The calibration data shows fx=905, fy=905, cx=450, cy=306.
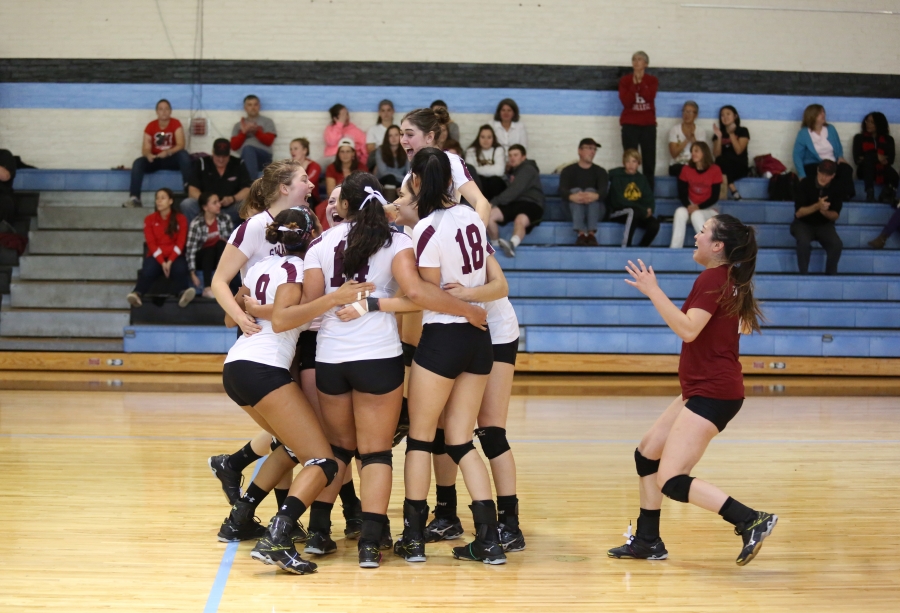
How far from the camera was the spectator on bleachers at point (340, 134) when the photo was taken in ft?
36.8

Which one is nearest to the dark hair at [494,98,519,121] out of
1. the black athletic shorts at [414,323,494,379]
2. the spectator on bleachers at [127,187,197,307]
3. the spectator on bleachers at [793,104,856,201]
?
the spectator on bleachers at [793,104,856,201]

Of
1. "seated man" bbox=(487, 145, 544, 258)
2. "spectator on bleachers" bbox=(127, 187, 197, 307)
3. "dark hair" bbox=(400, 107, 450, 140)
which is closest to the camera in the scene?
"dark hair" bbox=(400, 107, 450, 140)

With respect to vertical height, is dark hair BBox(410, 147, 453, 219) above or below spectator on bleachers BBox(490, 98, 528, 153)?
below

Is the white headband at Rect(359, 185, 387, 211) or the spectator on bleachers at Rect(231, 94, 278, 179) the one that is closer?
the white headband at Rect(359, 185, 387, 211)

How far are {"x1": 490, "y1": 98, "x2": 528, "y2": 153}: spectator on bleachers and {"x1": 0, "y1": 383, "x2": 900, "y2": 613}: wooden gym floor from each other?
5.04m

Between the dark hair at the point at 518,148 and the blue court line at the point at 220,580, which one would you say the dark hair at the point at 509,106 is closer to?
the dark hair at the point at 518,148

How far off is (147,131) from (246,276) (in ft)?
26.3

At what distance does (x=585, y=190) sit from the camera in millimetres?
10773

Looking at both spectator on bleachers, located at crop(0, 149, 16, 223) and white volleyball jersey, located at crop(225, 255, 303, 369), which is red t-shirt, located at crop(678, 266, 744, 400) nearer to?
white volleyball jersey, located at crop(225, 255, 303, 369)

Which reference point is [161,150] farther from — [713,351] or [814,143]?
[713,351]

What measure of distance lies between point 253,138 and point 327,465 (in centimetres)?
830

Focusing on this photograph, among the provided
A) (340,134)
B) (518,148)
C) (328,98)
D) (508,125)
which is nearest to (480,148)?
(518,148)

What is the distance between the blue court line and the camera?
10.8 ft

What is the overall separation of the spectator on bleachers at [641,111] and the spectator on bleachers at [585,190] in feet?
2.35
